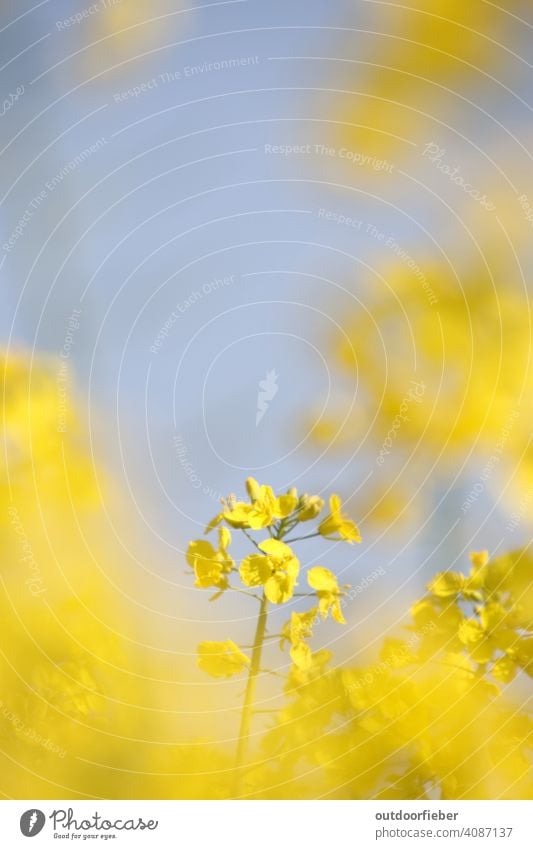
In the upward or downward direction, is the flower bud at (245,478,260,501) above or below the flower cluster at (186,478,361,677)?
above

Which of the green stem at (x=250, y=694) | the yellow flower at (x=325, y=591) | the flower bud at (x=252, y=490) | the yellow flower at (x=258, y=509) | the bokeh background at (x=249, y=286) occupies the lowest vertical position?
the green stem at (x=250, y=694)

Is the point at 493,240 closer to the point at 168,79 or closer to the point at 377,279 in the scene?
the point at 377,279

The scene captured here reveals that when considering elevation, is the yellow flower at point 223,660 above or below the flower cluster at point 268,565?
below

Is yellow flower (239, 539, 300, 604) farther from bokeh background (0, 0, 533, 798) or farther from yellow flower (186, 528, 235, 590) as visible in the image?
bokeh background (0, 0, 533, 798)

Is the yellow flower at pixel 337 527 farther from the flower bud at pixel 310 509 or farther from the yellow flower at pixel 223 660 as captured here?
the yellow flower at pixel 223 660

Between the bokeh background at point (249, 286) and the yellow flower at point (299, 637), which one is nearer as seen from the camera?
the yellow flower at point (299, 637)

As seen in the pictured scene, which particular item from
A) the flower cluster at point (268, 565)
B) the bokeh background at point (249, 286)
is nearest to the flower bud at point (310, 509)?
the flower cluster at point (268, 565)

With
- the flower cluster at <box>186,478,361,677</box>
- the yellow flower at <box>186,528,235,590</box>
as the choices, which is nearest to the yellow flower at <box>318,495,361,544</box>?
the flower cluster at <box>186,478,361,677</box>
